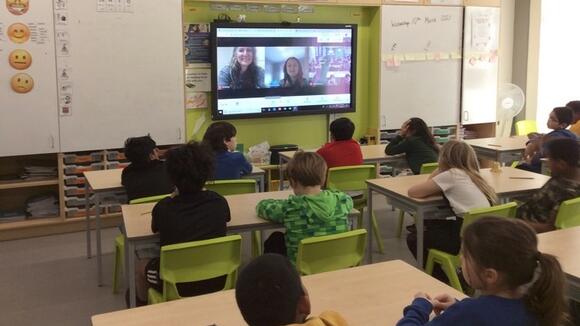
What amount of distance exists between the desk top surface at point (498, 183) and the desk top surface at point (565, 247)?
928mm

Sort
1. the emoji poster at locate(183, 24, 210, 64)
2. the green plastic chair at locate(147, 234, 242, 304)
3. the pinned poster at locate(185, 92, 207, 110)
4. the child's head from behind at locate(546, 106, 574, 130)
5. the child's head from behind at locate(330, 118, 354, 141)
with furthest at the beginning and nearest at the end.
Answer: the pinned poster at locate(185, 92, 207, 110), the emoji poster at locate(183, 24, 210, 64), the child's head from behind at locate(546, 106, 574, 130), the child's head from behind at locate(330, 118, 354, 141), the green plastic chair at locate(147, 234, 242, 304)

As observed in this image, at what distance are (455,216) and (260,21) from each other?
12.0 feet

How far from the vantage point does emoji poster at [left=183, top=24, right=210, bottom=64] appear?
6.12 meters

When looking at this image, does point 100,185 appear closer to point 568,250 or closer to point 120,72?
point 120,72

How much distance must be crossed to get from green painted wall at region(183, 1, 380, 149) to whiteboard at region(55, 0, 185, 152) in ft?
1.78

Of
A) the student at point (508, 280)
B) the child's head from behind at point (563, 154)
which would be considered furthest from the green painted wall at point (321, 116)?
the student at point (508, 280)

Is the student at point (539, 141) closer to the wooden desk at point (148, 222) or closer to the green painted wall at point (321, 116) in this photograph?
the green painted wall at point (321, 116)

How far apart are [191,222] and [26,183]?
10.5 ft

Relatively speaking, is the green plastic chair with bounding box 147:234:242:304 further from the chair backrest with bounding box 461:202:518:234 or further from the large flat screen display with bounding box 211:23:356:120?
the large flat screen display with bounding box 211:23:356:120

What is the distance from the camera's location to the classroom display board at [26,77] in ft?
16.9

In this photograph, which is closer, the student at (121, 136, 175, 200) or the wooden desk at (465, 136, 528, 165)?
the student at (121, 136, 175, 200)

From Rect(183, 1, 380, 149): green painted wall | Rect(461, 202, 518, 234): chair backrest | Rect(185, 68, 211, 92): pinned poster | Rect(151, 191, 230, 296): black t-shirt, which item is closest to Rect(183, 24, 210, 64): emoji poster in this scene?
Rect(185, 68, 211, 92): pinned poster

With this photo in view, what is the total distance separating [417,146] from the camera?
516 centimetres

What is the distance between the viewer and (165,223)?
113 inches
